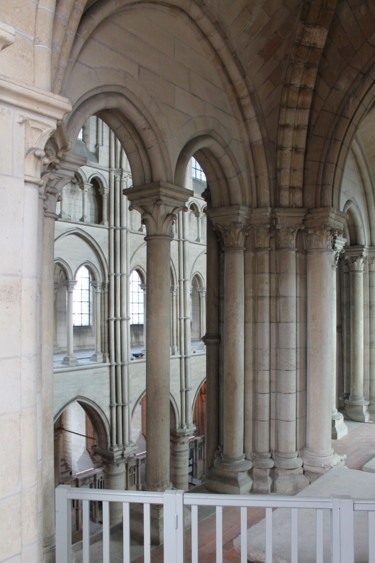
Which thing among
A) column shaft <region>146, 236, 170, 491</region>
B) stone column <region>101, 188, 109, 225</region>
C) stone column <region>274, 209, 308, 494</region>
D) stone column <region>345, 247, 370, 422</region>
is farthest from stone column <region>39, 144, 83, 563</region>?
stone column <region>101, 188, 109, 225</region>

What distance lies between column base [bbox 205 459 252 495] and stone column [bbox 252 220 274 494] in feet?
0.62

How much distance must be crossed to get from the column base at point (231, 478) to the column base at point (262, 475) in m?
0.07

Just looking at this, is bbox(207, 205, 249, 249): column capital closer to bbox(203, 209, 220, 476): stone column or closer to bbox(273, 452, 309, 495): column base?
bbox(203, 209, 220, 476): stone column

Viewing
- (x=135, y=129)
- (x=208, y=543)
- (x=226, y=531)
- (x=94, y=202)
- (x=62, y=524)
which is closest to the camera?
(x=62, y=524)

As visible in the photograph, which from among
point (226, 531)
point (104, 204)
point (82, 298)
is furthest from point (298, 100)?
point (82, 298)

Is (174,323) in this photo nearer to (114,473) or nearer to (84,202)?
(84,202)

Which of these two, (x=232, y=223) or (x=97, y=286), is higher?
(x=232, y=223)

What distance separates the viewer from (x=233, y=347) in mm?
5543

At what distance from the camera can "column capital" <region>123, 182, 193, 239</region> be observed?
15.5ft

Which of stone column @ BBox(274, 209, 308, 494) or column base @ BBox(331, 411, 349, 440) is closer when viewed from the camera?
stone column @ BBox(274, 209, 308, 494)

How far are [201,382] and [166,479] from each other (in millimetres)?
14041

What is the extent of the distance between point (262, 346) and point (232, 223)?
1346mm

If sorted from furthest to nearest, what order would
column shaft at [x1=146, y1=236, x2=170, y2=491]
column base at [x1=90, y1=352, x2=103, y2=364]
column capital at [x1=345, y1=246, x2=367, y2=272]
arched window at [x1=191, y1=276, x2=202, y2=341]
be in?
arched window at [x1=191, y1=276, x2=202, y2=341]
column base at [x1=90, y1=352, x2=103, y2=364]
column capital at [x1=345, y1=246, x2=367, y2=272]
column shaft at [x1=146, y1=236, x2=170, y2=491]

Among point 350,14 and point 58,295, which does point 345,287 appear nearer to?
point 350,14
